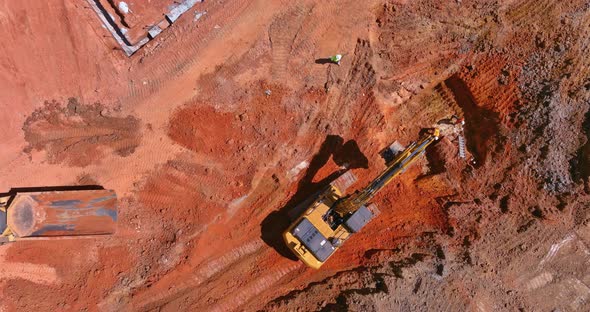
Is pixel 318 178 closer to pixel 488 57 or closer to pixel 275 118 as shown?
pixel 275 118

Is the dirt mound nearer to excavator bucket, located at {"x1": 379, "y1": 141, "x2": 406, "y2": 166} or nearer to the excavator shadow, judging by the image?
the excavator shadow

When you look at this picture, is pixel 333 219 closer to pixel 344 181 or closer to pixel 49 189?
pixel 344 181

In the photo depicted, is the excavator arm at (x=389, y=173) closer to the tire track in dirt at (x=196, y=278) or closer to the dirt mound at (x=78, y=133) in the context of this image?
the tire track in dirt at (x=196, y=278)

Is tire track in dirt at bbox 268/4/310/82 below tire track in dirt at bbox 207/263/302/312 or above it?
above

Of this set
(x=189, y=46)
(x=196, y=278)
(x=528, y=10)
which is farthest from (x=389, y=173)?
(x=528, y=10)

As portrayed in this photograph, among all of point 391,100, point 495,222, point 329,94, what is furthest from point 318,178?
point 495,222

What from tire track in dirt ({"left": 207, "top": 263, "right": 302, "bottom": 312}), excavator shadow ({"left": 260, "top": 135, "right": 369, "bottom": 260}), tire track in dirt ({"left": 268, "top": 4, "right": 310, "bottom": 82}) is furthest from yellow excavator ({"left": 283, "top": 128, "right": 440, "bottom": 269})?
tire track in dirt ({"left": 268, "top": 4, "right": 310, "bottom": 82})
